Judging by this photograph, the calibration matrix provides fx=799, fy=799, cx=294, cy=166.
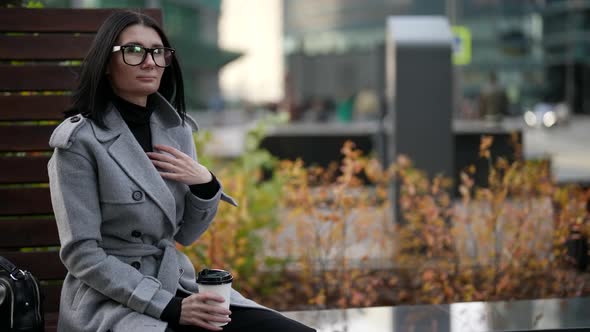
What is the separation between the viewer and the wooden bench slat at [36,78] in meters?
3.88

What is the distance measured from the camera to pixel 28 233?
3.77 metres

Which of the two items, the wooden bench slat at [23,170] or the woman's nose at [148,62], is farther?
the wooden bench slat at [23,170]

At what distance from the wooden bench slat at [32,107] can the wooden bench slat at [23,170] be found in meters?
0.21

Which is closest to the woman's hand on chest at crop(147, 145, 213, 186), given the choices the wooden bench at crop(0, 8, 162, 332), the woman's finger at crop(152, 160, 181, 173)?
the woman's finger at crop(152, 160, 181, 173)

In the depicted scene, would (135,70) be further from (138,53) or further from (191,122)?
(191,122)

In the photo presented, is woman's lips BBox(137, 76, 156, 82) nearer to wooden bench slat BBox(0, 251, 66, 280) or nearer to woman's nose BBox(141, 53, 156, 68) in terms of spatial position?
woman's nose BBox(141, 53, 156, 68)

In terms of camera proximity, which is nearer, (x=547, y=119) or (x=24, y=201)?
(x=24, y=201)

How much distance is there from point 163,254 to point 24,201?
1.34 meters

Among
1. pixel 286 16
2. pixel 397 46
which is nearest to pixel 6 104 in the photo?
pixel 397 46

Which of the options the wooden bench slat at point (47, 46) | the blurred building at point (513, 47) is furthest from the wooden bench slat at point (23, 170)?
the blurred building at point (513, 47)

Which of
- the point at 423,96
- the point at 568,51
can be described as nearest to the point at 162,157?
the point at 423,96

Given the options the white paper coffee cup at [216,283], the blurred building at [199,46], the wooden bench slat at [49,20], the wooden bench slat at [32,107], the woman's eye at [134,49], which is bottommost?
the white paper coffee cup at [216,283]

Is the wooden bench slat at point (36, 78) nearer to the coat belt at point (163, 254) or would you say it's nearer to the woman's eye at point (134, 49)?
the woman's eye at point (134, 49)

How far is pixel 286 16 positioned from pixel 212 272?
9176 centimetres
